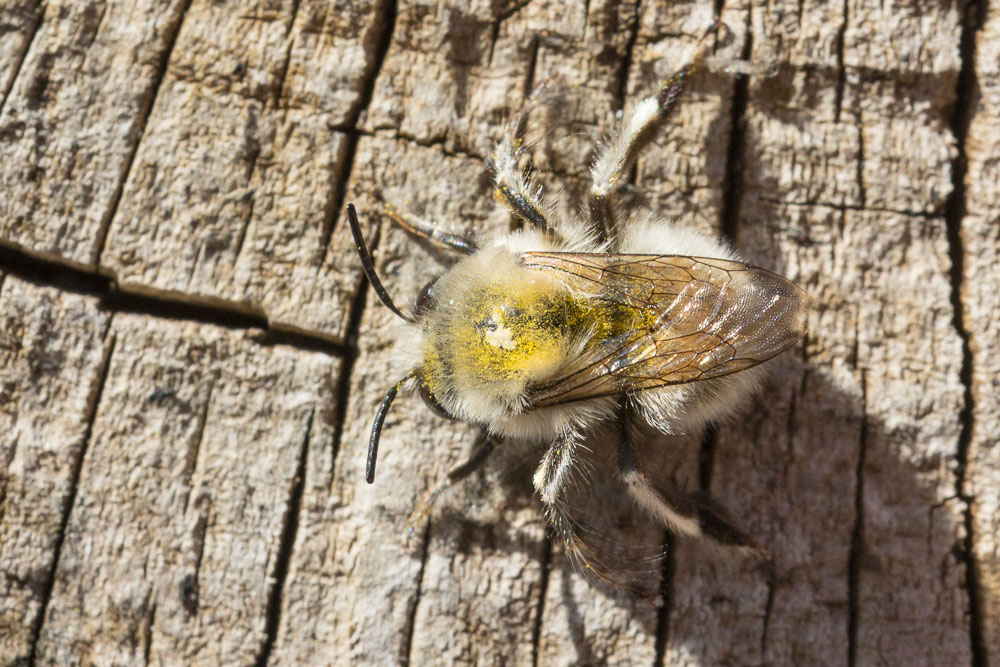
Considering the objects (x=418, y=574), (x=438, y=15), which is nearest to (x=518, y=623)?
(x=418, y=574)

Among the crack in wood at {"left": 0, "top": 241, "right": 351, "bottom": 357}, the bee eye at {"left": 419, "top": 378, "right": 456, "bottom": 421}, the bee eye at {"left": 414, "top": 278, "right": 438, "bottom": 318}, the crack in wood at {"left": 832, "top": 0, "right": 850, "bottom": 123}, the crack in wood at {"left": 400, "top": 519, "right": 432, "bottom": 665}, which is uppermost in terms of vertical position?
the crack in wood at {"left": 832, "top": 0, "right": 850, "bottom": 123}

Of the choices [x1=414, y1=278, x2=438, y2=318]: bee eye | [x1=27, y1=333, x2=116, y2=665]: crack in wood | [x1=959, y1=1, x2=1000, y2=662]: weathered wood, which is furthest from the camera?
[x1=414, y1=278, x2=438, y2=318]: bee eye

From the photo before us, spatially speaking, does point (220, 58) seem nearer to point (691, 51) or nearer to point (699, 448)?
point (691, 51)

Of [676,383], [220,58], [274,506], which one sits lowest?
[274,506]

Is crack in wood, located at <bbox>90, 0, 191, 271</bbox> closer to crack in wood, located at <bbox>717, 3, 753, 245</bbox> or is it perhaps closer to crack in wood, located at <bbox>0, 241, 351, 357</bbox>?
crack in wood, located at <bbox>0, 241, 351, 357</bbox>

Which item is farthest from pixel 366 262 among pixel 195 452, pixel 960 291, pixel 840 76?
pixel 960 291

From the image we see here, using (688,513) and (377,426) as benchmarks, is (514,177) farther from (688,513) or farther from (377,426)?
(688,513)

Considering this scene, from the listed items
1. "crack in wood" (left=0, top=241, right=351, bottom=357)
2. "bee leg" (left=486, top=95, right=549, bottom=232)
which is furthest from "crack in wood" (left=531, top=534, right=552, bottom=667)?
"bee leg" (left=486, top=95, right=549, bottom=232)
